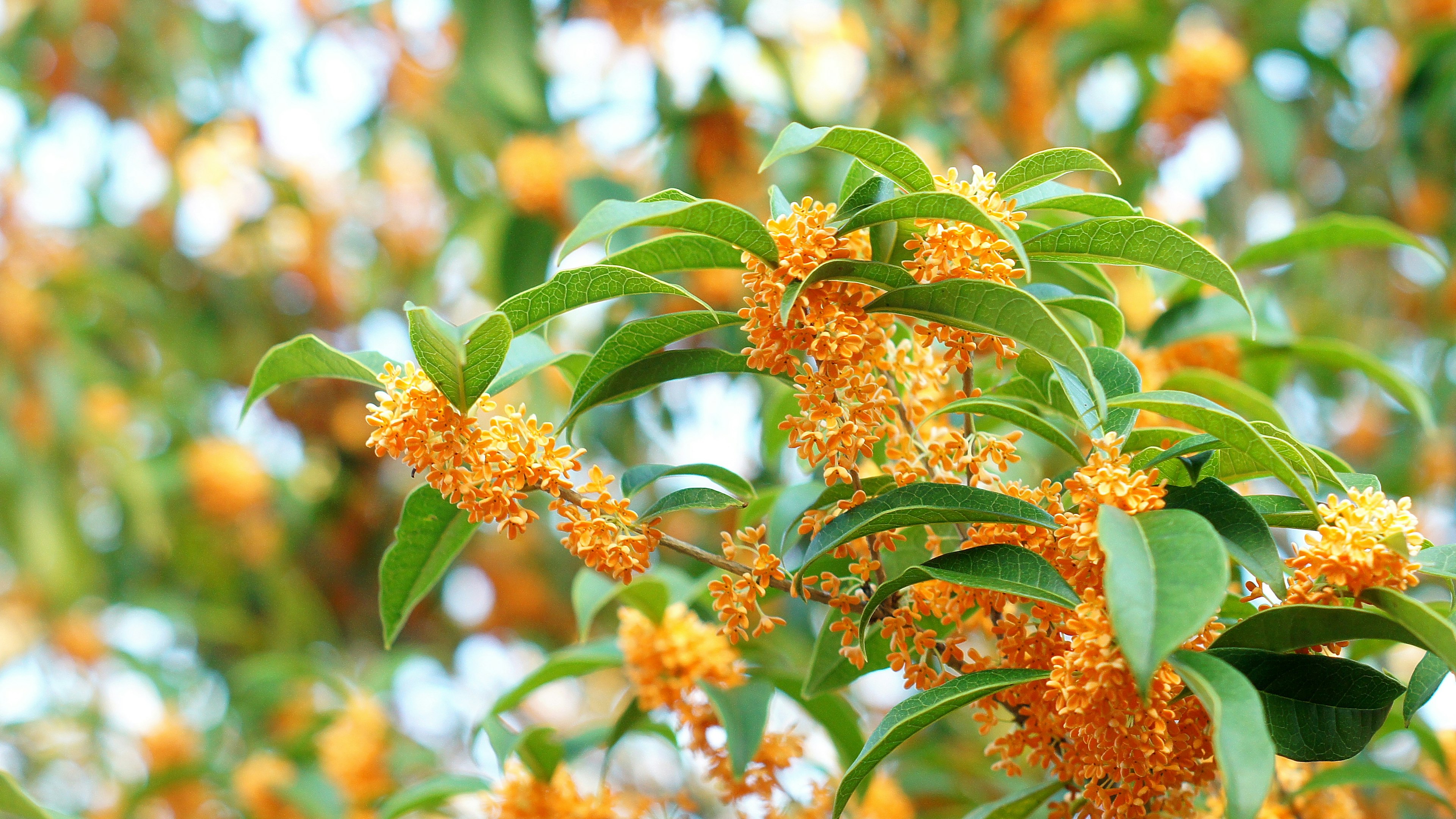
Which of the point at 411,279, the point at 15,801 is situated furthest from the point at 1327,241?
the point at 411,279

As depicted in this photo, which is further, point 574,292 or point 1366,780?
point 1366,780

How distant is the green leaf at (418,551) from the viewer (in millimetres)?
872

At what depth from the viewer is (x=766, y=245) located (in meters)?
0.71

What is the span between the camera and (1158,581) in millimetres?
592

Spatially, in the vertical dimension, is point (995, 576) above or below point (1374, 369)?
below

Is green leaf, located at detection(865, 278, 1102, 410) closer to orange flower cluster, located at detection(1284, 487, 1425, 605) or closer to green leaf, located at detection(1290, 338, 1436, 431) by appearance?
orange flower cluster, located at detection(1284, 487, 1425, 605)

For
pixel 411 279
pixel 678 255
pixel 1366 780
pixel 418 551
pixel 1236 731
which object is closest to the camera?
pixel 1236 731

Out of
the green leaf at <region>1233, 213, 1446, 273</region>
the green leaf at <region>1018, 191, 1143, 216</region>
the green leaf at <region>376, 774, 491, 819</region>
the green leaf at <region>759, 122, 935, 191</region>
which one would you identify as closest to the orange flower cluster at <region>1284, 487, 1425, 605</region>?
the green leaf at <region>1018, 191, 1143, 216</region>

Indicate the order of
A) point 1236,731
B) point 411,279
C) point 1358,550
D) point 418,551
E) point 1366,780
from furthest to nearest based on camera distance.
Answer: point 411,279 → point 1366,780 → point 418,551 → point 1358,550 → point 1236,731

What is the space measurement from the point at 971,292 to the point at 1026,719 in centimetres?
34

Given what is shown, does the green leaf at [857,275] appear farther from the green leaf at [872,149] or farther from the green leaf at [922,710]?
the green leaf at [922,710]

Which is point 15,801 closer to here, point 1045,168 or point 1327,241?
point 1045,168

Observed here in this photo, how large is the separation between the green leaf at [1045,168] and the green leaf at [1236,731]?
0.32 metres

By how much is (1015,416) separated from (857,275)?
21 centimetres
